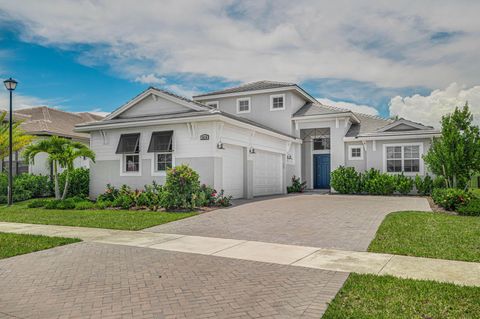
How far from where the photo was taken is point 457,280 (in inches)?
223

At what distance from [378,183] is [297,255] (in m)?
15.1

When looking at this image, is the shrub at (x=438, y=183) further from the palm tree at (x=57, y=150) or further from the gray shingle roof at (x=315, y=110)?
the palm tree at (x=57, y=150)

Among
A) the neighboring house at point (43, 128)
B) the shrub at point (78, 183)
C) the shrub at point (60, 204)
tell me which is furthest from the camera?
the neighboring house at point (43, 128)

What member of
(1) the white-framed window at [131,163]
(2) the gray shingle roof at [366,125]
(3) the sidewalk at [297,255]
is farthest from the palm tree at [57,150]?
(2) the gray shingle roof at [366,125]

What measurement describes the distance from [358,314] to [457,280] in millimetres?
2235

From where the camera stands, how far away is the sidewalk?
20.1 feet

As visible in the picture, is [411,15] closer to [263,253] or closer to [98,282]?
[263,253]

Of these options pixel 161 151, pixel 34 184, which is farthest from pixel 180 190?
pixel 34 184

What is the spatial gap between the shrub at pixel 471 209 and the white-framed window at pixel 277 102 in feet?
45.2

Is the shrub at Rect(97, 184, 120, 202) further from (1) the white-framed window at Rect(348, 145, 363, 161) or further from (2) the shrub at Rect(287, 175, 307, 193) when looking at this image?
(1) the white-framed window at Rect(348, 145, 363, 161)

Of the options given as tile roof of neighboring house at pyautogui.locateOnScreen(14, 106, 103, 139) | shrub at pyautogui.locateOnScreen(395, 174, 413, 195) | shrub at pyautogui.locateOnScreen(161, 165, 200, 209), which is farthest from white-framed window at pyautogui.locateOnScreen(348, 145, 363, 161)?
tile roof of neighboring house at pyautogui.locateOnScreen(14, 106, 103, 139)

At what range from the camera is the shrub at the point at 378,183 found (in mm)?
20859

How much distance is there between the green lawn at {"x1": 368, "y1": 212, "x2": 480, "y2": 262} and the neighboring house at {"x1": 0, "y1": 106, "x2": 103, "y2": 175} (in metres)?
18.5

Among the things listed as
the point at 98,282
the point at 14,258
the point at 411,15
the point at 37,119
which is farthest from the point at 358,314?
the point at 37,119
